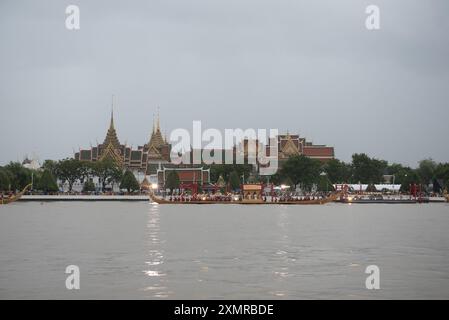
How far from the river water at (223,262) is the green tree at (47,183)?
233ft

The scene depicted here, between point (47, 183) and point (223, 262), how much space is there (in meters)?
90.8

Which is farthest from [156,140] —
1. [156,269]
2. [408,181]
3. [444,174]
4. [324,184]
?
[156,269]

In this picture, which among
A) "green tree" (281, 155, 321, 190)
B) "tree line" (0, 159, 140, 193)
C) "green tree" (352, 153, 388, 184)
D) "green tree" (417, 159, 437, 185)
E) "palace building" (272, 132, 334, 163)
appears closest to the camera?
"tree line" (0, 159, 140, 193)

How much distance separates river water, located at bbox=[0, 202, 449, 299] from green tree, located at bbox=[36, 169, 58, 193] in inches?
2792

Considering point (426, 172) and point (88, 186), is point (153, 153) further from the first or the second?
point (426, 172)

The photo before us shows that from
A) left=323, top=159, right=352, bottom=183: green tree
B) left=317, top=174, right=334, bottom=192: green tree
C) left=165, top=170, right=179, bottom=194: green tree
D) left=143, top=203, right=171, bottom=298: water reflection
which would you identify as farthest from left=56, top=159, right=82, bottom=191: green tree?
left=143, top=203, right=171, bottom=298: water reflection

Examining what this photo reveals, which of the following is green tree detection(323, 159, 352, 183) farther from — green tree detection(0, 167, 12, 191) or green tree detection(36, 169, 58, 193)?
green tree detection(0, 167, 12, 191)

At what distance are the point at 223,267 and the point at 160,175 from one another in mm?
117558

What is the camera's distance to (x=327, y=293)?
18.9m

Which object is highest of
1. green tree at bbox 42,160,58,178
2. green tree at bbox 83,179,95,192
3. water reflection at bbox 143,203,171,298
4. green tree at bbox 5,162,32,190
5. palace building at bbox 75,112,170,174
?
palace building at bbox 75,112,170,174

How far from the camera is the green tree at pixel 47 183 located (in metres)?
112

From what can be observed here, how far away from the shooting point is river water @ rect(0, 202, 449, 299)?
19234 millimetres

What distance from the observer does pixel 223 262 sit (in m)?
25.7

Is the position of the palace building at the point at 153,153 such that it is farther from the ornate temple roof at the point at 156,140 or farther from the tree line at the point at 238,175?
the tree line at the point at 238,175
